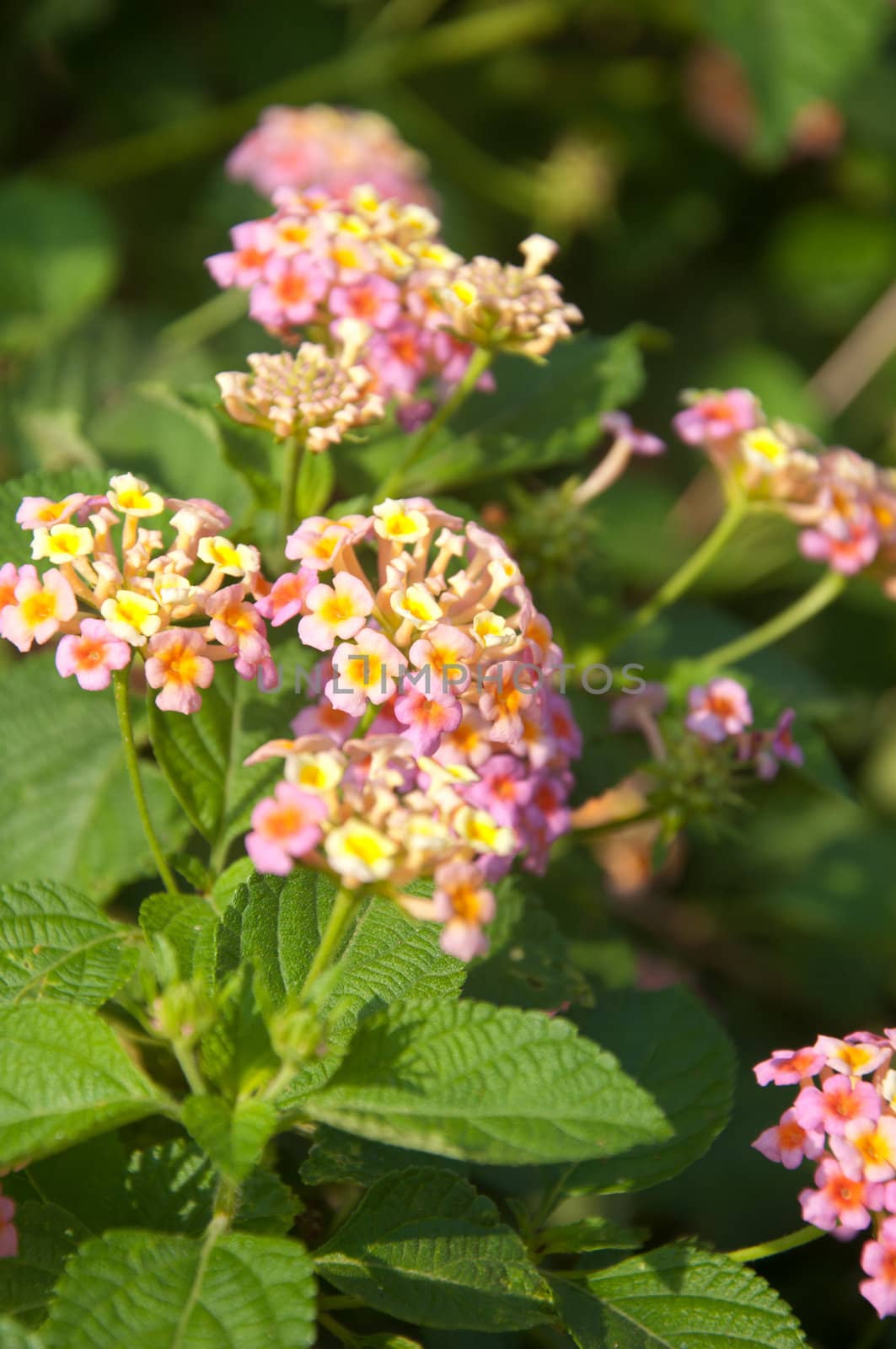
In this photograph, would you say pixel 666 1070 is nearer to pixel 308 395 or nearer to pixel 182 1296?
pixel 182 1296

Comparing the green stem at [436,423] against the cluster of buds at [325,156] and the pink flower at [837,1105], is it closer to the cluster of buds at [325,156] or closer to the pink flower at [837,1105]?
the pink flower at [837,1105]

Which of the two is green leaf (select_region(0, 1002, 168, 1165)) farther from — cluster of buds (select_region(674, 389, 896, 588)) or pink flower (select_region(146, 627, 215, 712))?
cluster of buds (select_region(674, 389, 896, 588))

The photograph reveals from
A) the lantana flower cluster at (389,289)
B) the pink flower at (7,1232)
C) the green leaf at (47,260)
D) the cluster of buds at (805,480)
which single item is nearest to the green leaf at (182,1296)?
the pink flower at (7,1232)

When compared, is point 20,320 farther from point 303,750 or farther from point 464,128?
point 303,750

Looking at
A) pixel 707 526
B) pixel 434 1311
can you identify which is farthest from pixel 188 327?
pixel 434 1311

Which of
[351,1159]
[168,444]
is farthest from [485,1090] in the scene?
[168,444]

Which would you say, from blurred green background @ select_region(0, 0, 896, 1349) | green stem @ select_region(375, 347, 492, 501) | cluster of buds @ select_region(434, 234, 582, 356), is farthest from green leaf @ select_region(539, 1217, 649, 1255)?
blurred green background @ select_region(0, 0, 896, 1349)
